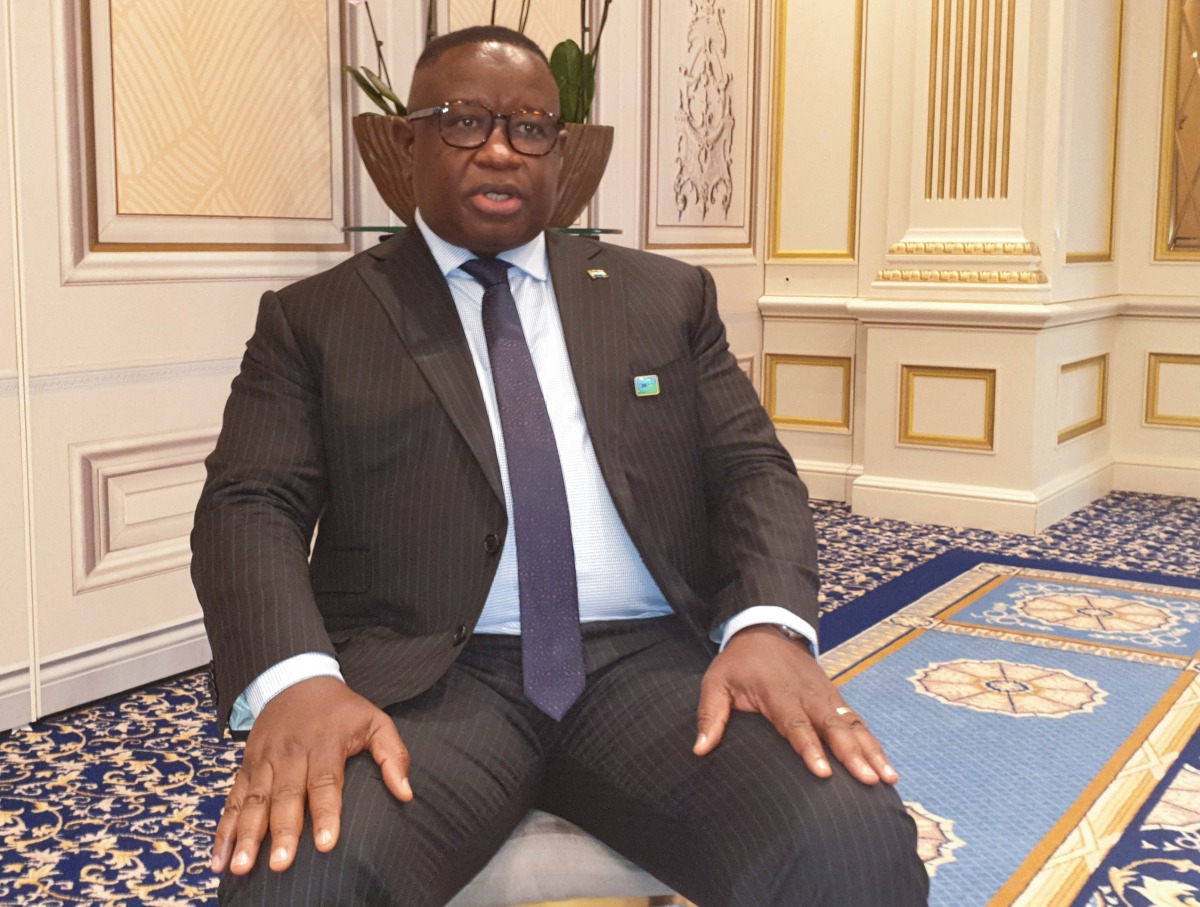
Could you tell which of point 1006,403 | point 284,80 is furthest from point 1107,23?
point 284,80

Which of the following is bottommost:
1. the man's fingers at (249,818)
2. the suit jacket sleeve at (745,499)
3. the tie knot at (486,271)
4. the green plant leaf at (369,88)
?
the man's fingers at (249,818)

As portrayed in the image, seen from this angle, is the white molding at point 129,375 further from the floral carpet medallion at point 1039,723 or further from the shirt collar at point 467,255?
the floral carpet medallion at point 1039,723

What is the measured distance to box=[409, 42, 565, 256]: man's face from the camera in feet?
4.99

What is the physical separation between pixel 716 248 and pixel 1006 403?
1.31 metres

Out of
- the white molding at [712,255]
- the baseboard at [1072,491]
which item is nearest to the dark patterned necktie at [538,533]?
the white molding at [712,255]

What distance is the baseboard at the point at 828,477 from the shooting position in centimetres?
539

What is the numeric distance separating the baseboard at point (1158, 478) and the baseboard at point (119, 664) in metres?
4.08

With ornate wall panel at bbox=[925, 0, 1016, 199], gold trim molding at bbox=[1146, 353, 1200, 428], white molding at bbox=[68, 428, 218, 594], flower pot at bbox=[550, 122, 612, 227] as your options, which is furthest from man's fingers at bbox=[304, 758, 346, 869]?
gold trim molding at bbox=[1146, 353, 1200, 428]

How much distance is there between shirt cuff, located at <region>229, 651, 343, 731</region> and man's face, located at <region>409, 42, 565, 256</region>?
56 cm

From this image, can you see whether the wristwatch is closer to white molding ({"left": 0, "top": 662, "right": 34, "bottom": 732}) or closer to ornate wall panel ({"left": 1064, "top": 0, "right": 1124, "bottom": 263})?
white molding ({"left": 0, "top": 662, "right": 34, "bottom": 732})

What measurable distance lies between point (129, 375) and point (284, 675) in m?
1.90

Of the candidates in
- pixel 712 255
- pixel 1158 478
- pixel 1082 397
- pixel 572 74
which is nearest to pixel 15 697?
pixel 572 74

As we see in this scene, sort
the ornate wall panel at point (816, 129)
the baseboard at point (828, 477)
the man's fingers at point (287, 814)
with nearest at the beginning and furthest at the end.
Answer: the man's fingers at point (287, 814) < the ornate wall panel at point (816, 129) < the baseboard at point (828, 477)

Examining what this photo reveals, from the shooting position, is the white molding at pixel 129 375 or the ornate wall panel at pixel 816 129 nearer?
the white molding at pixel 129 375
